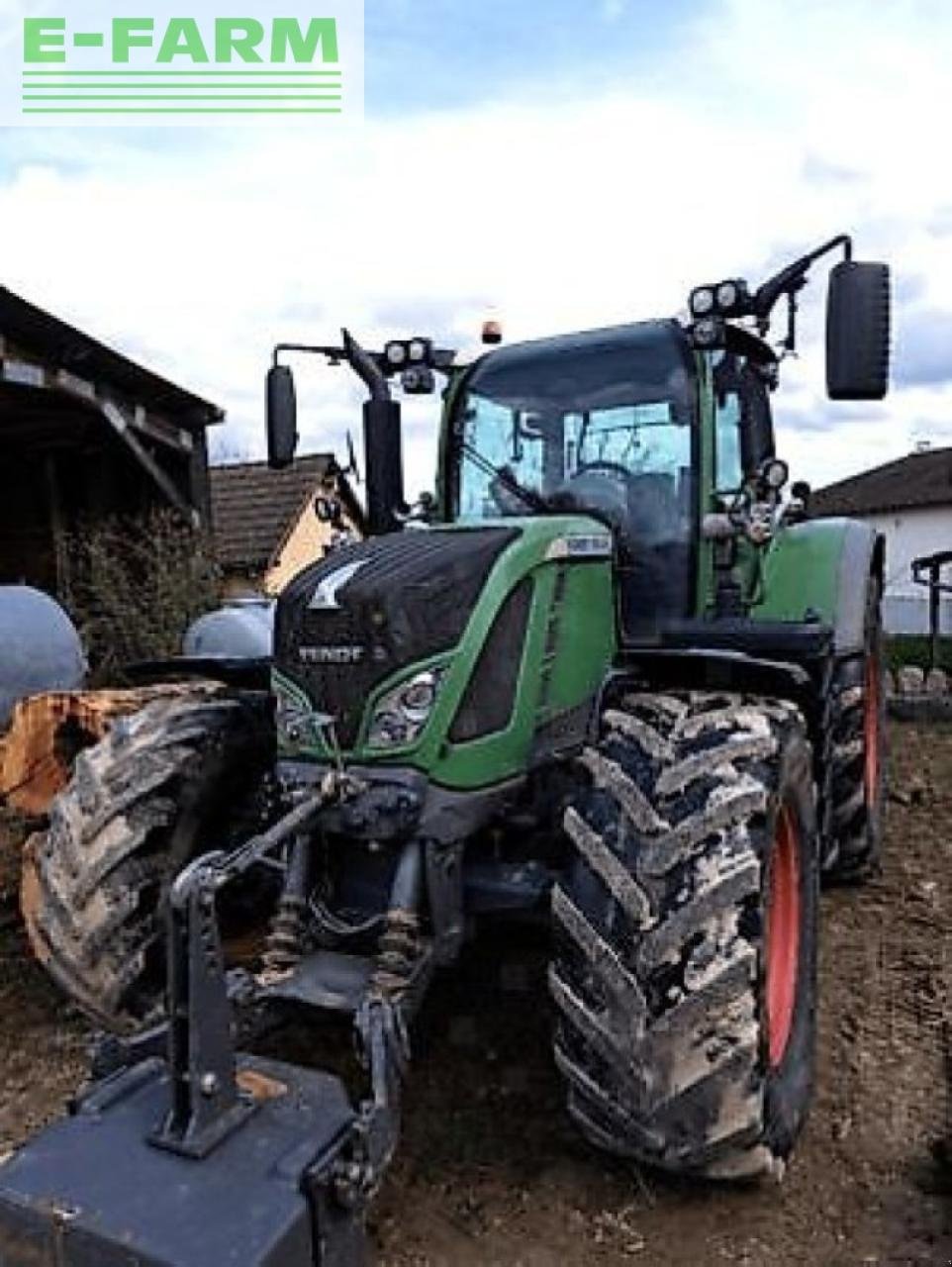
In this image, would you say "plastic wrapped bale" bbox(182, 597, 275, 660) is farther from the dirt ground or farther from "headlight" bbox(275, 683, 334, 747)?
"headlight" bbox(275, 683, 334, 747)

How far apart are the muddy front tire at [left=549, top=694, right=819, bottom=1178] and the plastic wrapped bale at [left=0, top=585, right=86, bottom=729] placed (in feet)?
19.1

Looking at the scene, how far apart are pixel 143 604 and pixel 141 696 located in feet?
20.1

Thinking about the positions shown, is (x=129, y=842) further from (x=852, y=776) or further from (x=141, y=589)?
(x=141, y=589)

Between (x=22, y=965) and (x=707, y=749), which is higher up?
(x=707, y=749)

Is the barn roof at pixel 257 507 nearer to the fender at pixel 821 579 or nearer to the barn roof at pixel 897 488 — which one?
the fender at pixel 821 579

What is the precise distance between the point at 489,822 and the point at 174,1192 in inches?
49.9

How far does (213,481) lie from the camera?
2156cm

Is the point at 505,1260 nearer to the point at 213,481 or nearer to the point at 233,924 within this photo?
the point at 233,924

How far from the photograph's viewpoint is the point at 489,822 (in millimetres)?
3082

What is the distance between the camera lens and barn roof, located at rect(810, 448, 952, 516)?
3441cm

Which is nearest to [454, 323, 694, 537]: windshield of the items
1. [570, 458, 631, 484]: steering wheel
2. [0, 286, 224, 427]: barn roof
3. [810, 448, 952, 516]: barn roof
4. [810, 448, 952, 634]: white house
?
[570, 458, 631, 484]: steering wheel

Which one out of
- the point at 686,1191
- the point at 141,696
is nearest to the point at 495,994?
the point at 686,1191

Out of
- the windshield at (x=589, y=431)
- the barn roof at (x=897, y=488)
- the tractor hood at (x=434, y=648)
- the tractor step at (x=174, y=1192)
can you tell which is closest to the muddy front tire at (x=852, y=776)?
the windshield at (x=589, y=431)

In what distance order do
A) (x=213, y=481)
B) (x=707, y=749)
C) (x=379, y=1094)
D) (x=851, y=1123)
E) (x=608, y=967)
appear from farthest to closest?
1. (x=213, y=481)
2. (x=851, y=1123)
3. (x=707, y=749)
4. (x=608, y=967)
5. (x=379, y=1094)
